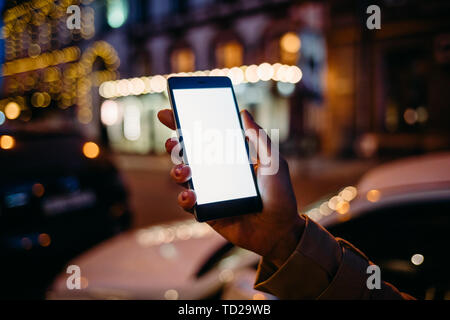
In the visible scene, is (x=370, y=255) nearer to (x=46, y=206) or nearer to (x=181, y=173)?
(x=181, y=173)

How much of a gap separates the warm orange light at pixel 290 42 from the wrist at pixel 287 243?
14.6 m

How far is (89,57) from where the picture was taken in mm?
22469

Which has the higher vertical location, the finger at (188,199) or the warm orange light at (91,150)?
the finger at (188,199)

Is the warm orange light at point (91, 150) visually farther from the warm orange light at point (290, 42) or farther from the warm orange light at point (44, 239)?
the warm orange light at point (290, 42)

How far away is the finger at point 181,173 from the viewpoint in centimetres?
121

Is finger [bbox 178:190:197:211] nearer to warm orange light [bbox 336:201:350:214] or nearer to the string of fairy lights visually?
warm orange light [bbox 336:201:350:214]

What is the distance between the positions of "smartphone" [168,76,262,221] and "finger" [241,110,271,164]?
56 millimetres

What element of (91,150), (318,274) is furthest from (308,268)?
(91,150)

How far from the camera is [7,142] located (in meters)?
3.59

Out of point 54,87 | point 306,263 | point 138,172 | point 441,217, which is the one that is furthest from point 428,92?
point 54,87

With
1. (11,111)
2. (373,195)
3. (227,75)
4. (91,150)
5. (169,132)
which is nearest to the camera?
(373,195)

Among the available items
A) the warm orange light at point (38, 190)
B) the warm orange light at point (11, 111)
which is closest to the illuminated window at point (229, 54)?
the warm orange light at point (11, 111)

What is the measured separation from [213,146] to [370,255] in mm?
1020

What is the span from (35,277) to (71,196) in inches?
30.8
